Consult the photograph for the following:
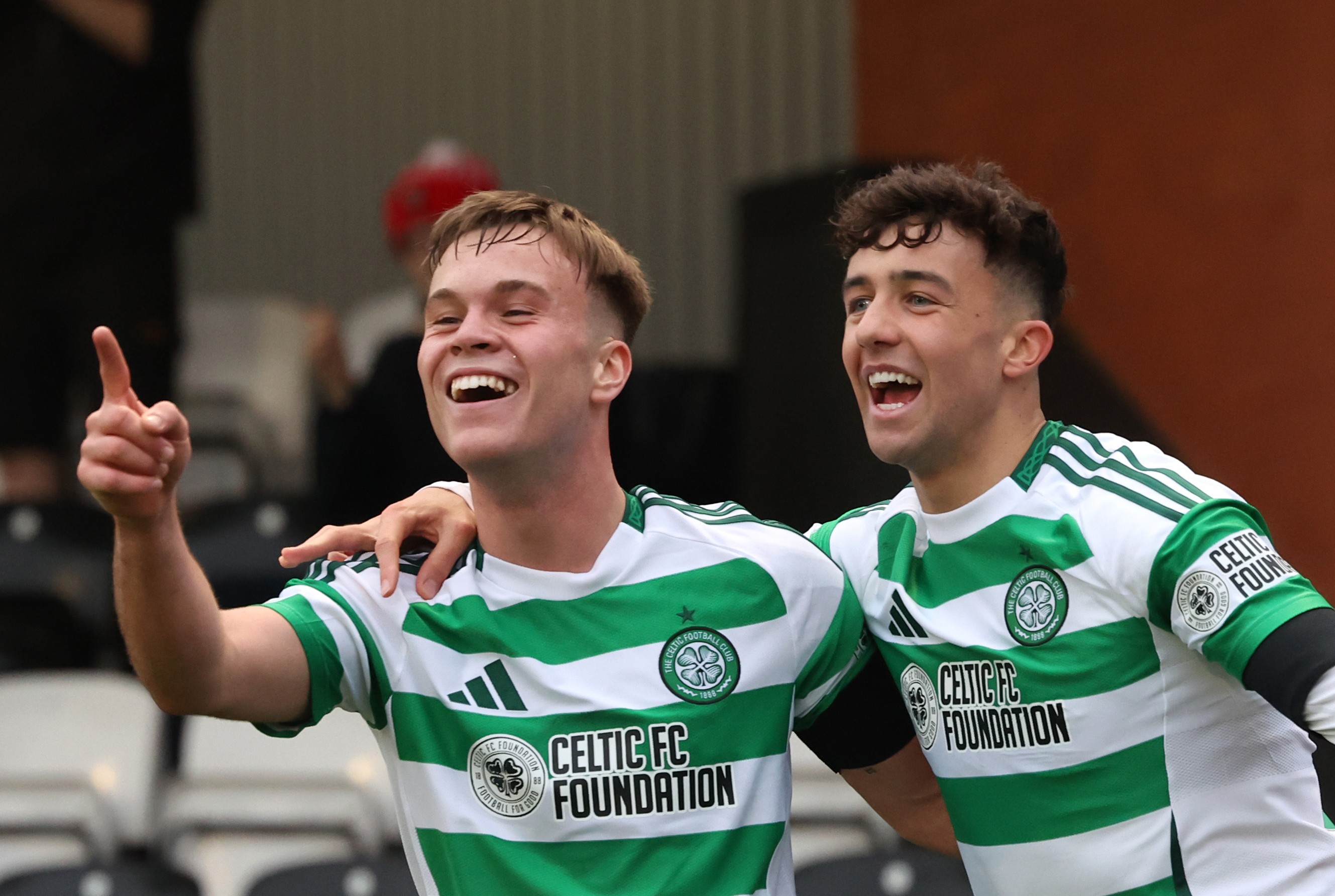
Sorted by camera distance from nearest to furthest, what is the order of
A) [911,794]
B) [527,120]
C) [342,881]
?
[911,794], [342,881], [527,120]

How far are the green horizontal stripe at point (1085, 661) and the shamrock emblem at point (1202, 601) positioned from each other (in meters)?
0.11

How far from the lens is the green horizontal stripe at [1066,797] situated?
1.88 meters

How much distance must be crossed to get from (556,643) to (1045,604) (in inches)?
23.6

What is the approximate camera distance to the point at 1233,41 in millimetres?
4574

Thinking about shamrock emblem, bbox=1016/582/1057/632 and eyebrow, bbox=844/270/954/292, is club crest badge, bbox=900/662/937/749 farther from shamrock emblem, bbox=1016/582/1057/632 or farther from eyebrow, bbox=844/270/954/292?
eyebrow, bbox=844/270/954/292

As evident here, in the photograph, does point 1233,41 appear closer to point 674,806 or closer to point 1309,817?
point 1309,817

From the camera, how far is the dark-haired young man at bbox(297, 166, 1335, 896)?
1.84 meters

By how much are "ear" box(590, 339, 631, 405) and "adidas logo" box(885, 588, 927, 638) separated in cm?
45

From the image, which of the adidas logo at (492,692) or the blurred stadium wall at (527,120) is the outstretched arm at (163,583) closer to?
the adidas logo at (492,692)

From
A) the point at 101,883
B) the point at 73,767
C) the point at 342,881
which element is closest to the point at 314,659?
the point at 342,881

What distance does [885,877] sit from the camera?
3119 mm

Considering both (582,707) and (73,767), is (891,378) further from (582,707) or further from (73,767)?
(73,767)

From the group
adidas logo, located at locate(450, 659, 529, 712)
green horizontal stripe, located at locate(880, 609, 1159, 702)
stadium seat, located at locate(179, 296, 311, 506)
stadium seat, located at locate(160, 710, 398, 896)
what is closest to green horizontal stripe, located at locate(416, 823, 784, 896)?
adidas logo, located at locate(450, 659, 529, 712)

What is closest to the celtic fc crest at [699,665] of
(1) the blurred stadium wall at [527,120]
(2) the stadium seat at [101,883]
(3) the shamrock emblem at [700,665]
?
(3) the shamrock emblem at [700,665]
